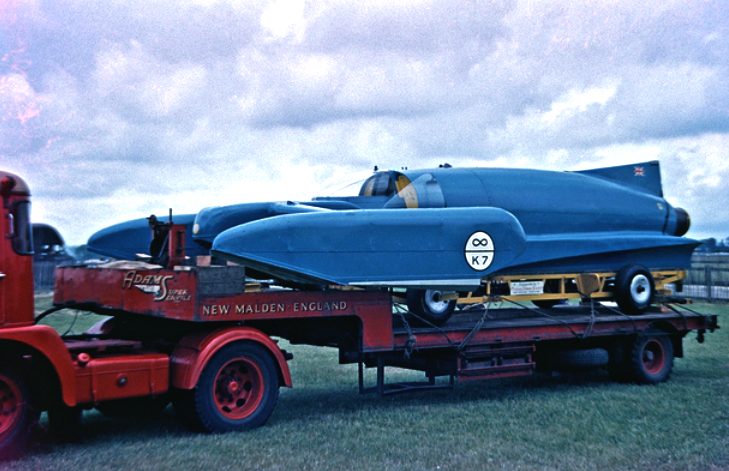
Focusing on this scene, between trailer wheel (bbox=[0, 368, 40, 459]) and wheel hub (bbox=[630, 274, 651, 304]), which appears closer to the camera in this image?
trailer wheel (bbox=[0, 368, 40, 459])

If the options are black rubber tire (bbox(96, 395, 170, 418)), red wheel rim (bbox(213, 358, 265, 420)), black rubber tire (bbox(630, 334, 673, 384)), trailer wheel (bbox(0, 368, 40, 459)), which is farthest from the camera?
black rubber tire (bbox(630, 334, 673, 384))

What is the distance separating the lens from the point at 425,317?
11086 mm

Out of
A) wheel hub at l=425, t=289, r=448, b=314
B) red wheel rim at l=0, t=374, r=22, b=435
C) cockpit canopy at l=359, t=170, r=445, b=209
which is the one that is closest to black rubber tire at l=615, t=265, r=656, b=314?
wheel hub at l=425, t=289, r=448, b=314

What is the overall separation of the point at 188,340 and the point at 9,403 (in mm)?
1814

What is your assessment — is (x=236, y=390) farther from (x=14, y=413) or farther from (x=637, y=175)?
(x=637, y=175)

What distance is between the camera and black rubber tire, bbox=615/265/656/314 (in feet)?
39.4

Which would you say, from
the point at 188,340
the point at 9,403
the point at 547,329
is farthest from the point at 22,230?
the point at 547,329

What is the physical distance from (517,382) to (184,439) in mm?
5829

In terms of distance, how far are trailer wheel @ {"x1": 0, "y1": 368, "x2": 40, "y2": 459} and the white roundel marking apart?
5.10 m

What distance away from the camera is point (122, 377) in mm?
7797

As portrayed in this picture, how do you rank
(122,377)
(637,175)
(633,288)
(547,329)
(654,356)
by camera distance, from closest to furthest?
(122,377) < (547,329) < (633,288) < (654,356) < (637,175)

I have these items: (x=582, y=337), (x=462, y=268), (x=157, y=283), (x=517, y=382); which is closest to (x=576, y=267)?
(x=582, y=337)

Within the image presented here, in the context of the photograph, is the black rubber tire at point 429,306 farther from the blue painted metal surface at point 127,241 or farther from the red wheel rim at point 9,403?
the red wheel rim at point 9,403

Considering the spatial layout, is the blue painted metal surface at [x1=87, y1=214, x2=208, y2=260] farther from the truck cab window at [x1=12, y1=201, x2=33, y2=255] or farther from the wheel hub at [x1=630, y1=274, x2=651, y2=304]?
the wheel hub at [x1=630, y1=274, x2=651, y2=304]
